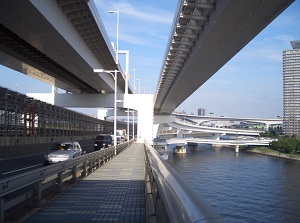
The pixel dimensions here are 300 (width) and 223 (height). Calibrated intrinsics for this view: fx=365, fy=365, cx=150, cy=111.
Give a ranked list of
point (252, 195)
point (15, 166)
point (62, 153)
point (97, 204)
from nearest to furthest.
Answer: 1. point (97, 204)
2. point (15, 166)
3. point (62, 153)
4. point (252, 195)

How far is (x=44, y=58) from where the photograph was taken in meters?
28.8

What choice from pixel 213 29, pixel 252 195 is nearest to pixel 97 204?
pixel 213 29

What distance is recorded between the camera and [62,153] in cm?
2120

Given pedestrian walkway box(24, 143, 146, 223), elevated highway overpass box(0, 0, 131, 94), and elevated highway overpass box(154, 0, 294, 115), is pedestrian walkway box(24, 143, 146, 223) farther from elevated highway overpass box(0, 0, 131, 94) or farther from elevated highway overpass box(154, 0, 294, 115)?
elevated highway overpass box(0, 0, 131, 94)

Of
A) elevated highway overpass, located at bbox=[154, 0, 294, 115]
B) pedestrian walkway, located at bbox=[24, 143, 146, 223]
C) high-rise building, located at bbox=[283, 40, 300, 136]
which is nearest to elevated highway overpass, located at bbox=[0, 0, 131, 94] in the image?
elevated highway overpass, located at bbox=[154, 0, 294, 115]

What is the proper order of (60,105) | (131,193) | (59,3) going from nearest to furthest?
(131,193)
(59,3)
(60,105)

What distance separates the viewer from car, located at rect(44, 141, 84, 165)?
20422 millimetres

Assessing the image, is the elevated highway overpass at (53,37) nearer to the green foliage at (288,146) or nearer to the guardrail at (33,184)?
the guardrail at (33,184)

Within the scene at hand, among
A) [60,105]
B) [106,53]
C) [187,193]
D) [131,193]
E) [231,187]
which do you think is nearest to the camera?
[187,193]

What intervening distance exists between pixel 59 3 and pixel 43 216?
42.7 ft

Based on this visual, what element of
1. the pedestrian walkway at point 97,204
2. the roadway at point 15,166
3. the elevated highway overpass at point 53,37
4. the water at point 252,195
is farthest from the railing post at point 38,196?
the water at point 252,195

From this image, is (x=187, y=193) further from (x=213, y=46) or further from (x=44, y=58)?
(x=44, y=58)

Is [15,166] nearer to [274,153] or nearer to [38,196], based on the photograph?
[38,196]

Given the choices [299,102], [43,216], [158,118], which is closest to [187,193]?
[43,216]
